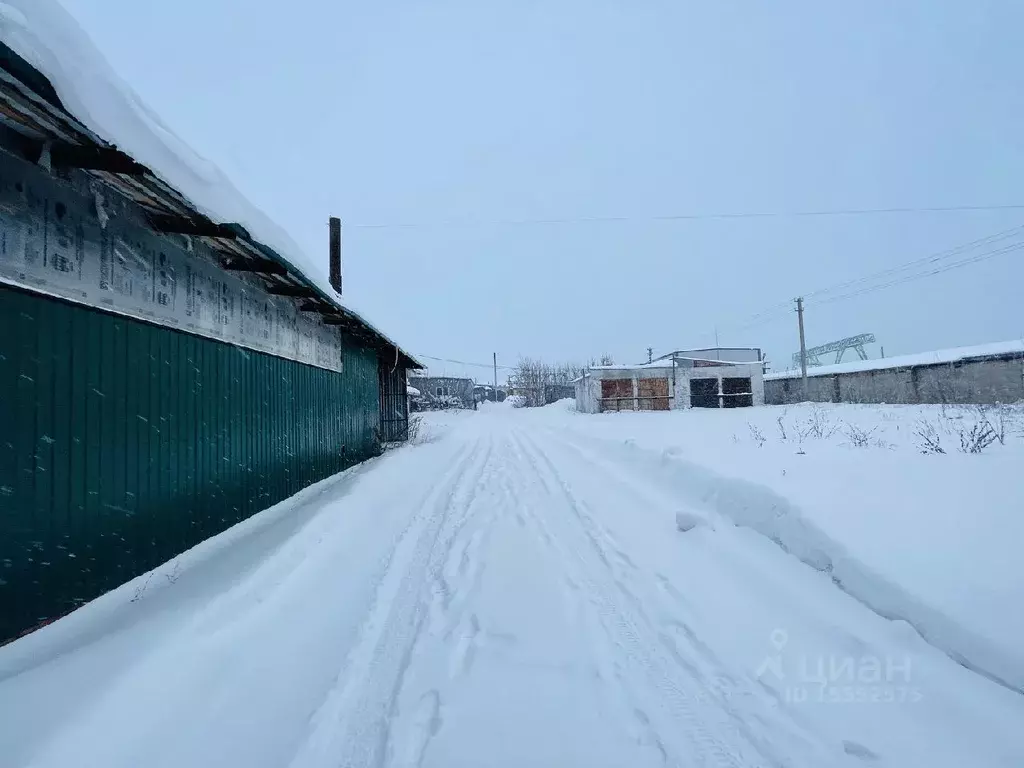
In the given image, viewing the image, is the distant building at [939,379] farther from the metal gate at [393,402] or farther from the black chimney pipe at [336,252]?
the black chimney pipe at [336,252]

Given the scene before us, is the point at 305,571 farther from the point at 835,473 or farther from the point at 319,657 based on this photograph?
the point at 835,473

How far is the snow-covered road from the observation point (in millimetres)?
2023

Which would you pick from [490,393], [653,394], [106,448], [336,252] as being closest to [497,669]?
[106,448]

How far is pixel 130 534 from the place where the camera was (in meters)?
3.81

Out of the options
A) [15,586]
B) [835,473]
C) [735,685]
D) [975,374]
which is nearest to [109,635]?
[15,586]


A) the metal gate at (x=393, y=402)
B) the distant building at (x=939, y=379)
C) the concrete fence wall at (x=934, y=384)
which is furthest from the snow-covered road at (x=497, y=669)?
the concrete fence wall at (x=934, y=384)

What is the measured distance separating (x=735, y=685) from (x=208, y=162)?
19.3ft

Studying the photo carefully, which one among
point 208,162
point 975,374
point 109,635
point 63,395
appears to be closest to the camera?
point 109,635

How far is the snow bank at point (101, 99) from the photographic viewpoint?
7.29 feet

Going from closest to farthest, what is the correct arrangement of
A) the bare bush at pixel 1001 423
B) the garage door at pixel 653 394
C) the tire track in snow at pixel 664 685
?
the tire track in snow at pixel 664 685, the bare bush at pixel 1001 423, the garage door at pixel 653 394

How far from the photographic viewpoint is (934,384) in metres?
26.5

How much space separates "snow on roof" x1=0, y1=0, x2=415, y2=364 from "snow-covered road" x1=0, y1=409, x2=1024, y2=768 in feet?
10.4

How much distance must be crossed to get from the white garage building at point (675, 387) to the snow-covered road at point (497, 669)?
84.7 feet

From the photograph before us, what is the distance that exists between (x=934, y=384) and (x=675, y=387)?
1504 cm
